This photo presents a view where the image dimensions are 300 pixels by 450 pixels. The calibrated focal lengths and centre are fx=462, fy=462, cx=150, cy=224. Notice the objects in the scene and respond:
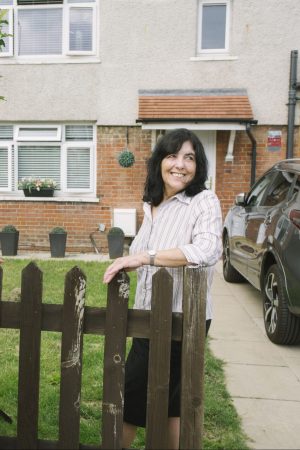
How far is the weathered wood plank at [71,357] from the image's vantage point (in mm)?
1917

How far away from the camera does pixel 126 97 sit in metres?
9.68

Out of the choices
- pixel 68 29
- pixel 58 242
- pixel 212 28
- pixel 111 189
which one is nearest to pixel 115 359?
pixel 58 242

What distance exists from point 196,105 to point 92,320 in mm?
7885

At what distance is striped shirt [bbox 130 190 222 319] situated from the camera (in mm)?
1890

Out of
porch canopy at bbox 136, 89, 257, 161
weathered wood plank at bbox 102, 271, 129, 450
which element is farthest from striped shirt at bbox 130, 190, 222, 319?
porch canopy at bbox 136, 89, 257, 161

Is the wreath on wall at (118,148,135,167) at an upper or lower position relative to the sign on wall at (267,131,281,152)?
lower

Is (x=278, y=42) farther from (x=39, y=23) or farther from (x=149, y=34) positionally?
(x=39, y=23)

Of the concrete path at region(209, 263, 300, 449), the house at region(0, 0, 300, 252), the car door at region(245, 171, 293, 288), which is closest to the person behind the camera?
the concrete path at region(209, 263, 300, 449)

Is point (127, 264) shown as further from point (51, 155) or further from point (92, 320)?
point (51, 155)

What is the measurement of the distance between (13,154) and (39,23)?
287 centimetres

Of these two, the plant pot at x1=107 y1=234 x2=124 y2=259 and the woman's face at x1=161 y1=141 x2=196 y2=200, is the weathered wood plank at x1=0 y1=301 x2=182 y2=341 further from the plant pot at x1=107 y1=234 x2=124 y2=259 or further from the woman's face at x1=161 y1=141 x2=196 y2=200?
the plant pot at x1=107 y1=234 x2=124 y2=259

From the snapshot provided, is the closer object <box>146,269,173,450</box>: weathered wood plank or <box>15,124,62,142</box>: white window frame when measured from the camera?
<box>146,269,173,450</box>: weathered wood plank

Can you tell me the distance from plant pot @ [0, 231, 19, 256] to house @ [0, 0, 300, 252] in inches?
30.5

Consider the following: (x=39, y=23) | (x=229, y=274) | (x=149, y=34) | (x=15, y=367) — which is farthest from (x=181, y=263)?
(x=39, y=23)
